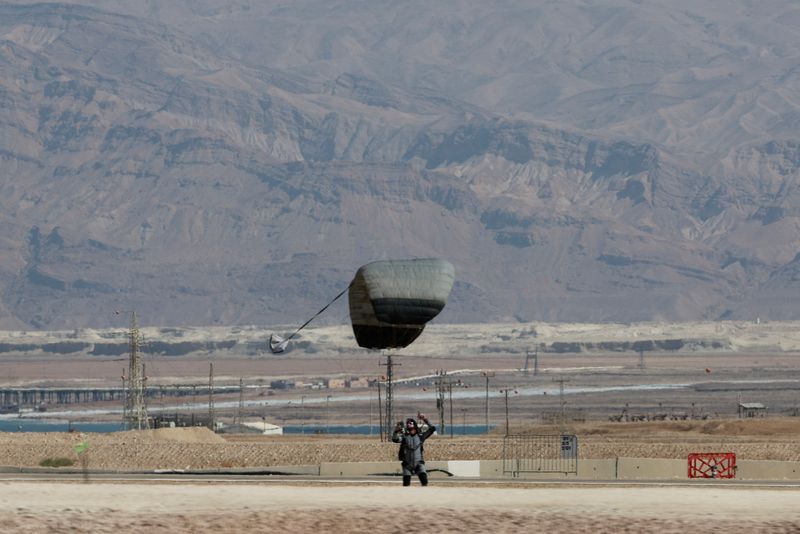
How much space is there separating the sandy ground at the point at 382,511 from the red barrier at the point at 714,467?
882 inches

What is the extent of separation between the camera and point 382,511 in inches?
1644

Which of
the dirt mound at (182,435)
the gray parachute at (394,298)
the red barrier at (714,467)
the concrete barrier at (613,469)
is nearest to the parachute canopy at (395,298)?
the gray parachute at (394,298)

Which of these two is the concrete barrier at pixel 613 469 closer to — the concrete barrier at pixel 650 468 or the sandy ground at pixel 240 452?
the concrete barrier at pixel 650 468

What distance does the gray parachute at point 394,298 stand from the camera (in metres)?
51.5

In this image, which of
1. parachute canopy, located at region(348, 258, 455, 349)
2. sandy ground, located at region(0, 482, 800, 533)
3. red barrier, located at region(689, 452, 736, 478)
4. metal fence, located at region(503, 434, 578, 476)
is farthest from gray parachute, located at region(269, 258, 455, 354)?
red barrier, located at region(689, 452, 736, 478)

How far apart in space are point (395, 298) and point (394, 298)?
28mm

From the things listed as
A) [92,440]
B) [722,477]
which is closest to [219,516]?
[722,477]

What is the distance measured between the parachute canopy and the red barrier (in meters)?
19.4

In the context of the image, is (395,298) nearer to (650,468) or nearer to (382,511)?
(382,511)

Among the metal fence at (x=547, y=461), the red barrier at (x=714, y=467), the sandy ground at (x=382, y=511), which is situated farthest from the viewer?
the metal fence at (x=547, y=461)

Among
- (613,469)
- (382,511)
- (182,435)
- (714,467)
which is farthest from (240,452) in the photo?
(382,511)

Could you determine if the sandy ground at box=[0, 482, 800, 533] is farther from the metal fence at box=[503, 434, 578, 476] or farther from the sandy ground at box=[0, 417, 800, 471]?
the sandy ground at box=[0, 417, 800, 471]

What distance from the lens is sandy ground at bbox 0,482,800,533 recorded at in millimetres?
39375

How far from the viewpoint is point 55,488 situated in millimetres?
46188
